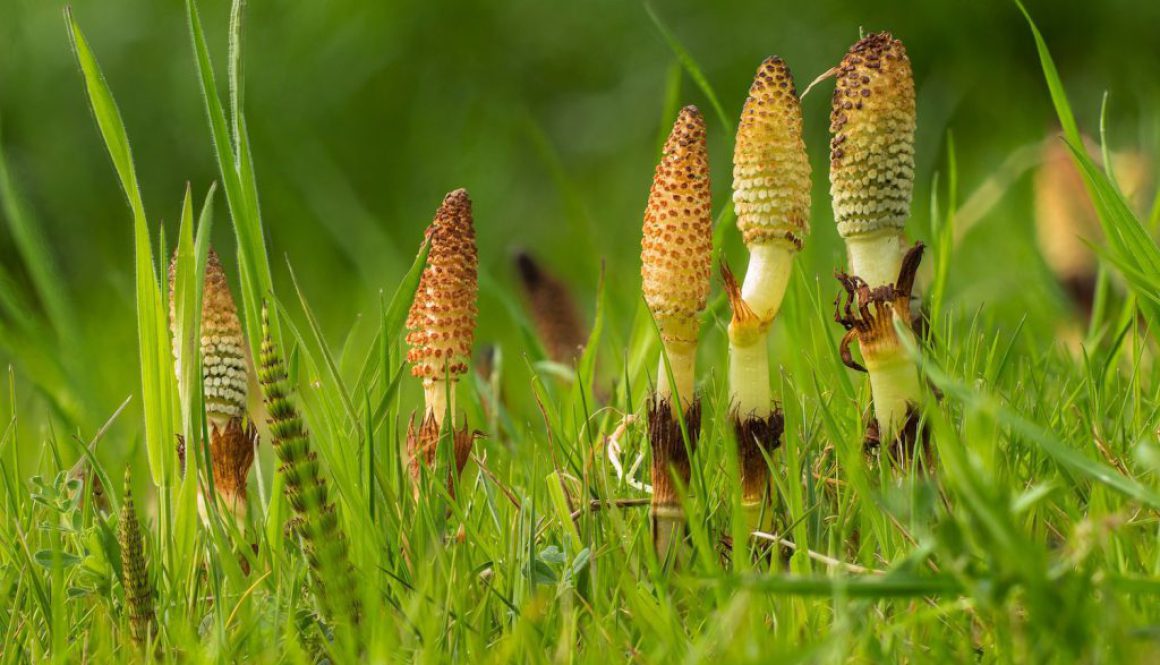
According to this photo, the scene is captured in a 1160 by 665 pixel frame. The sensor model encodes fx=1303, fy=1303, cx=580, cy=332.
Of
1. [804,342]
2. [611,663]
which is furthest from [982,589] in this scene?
[804,342]

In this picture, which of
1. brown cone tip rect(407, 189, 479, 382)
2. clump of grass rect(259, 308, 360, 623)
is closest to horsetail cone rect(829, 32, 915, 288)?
brown cone tip rect(407, 189, 479, 382)

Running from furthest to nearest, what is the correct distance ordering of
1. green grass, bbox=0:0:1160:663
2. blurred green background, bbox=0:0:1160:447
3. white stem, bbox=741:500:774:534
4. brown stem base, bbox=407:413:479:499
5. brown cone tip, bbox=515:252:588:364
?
blurred green background, bbox=0:0:1160:447
brown cone tip, bbox=515:252:588:364
brown stem base, bbox=407:413:479:499
white stem, bbox=741:500:774:534
green grass, bbox=0:0:1160:663

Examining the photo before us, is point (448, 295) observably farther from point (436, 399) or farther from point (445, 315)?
point (436, 399)

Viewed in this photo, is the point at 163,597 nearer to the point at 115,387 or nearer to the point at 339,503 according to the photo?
the point at 339,503

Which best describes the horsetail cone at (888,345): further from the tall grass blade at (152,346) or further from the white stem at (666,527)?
the tall grass blade at (152,346)

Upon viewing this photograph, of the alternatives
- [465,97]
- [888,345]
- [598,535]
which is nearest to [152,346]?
[598,535]

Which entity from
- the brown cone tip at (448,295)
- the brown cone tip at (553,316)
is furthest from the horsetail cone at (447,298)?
the brown cone tip at (553,316)

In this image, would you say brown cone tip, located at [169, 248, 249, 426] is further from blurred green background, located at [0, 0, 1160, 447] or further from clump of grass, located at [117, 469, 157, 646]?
blurred green background, located at [0, 0, 1160, 447]
